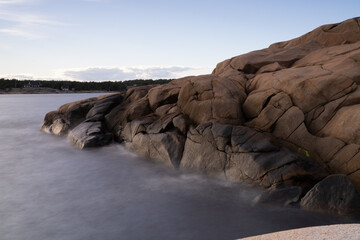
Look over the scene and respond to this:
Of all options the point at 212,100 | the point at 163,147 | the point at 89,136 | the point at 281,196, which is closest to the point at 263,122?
the point at 212,100

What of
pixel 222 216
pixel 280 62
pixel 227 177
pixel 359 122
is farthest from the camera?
pixel 280 62

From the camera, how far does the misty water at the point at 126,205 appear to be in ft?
26.7

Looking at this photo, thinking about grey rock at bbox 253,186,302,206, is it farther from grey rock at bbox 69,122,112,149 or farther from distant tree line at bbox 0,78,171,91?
distant tree line at bbox 0,78,171,91

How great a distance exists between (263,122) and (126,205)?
656 centimetres

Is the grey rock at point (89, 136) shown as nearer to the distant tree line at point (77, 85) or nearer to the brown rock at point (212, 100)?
the brown rock at point (212, 100)

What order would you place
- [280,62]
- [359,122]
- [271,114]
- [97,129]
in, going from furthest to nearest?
[97,129] → [280,62] → [271,114] → [359,122]

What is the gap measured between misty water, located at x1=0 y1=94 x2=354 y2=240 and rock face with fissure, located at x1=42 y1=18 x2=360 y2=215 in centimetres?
101

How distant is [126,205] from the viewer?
9.80 m

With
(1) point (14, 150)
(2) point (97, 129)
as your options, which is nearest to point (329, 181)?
(2) point (97, 129)

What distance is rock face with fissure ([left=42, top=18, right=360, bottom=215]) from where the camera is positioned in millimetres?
10609

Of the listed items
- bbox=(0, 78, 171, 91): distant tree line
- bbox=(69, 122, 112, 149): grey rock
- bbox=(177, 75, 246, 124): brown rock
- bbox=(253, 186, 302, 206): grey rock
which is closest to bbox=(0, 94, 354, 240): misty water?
A: bbox=(253, 186, 302, 206): grey rock

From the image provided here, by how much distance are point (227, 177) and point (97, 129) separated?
9.80 meters

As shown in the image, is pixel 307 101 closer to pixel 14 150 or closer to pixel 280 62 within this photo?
pixel 280 62

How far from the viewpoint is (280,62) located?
1711cm
